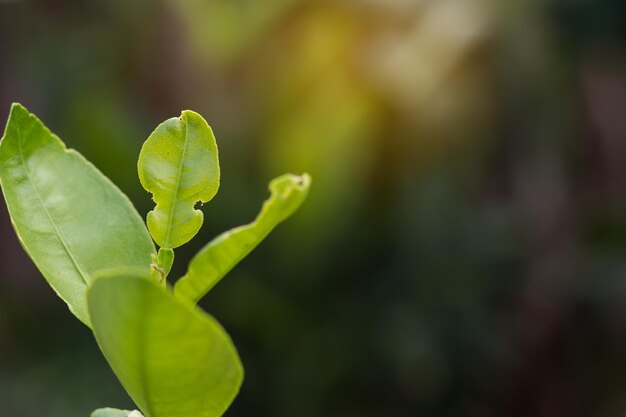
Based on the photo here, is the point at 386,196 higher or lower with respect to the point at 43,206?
lower

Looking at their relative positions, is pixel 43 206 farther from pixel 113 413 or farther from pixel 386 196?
pixel 386 196

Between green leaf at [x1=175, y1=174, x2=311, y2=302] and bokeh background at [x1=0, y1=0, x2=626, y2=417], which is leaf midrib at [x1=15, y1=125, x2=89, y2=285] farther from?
bokeh background at [x1=0, y1=0, x2=626, y2=417]

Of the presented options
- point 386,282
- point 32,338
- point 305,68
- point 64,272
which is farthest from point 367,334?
point 64,272

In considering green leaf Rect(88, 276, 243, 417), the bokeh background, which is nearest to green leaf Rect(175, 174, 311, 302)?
green leaf Rect(88, 276, 243, 417)

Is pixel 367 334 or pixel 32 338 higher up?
pixel 367 334

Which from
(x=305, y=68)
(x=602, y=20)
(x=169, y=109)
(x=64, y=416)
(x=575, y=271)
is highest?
(x=602, y=20)

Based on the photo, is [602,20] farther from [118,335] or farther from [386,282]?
[118,335]

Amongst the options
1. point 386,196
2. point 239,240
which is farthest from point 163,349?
point 386,196
